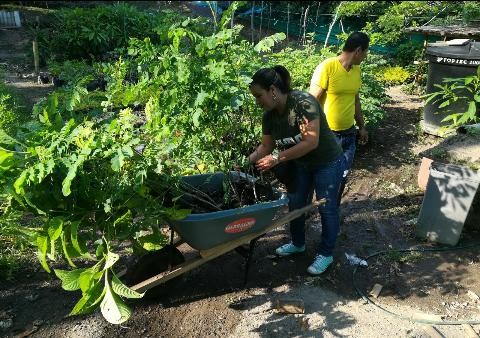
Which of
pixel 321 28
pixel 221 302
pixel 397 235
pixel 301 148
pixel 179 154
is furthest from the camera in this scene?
pixel 321 28

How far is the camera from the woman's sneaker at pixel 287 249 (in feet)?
12.5

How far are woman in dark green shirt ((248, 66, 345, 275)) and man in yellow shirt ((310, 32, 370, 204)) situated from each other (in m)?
0.61

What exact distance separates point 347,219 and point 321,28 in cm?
1303

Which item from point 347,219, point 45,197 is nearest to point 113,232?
point 45,197

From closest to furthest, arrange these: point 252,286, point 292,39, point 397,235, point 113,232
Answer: point 113,232 < point 252,286 < point 397,235 < point 292,39

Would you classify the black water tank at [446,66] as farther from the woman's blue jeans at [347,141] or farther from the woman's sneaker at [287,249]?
the woman's sneaker at [287,249]

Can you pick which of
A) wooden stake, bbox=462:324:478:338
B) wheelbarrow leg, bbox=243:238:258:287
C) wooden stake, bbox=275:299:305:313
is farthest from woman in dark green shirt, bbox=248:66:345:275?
wooden stake, bbox=462:324:478:338

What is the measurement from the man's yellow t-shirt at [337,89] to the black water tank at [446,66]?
260 centimetres

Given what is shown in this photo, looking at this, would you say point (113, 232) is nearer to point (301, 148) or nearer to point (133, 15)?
point (301, 148)

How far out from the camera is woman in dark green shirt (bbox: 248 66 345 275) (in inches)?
113

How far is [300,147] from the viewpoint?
2941 mm

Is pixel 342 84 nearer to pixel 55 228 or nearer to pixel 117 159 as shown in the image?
pixel 117 159

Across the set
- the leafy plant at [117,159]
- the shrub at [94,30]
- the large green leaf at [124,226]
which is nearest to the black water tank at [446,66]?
the leafy plant at [117,159]

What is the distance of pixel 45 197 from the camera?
229 cm
